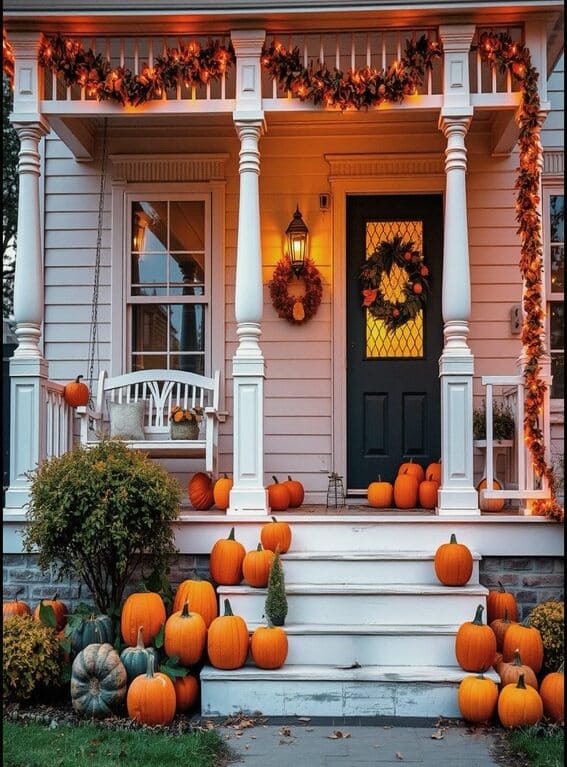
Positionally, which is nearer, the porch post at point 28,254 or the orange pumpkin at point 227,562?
the orange pumpkin at point 227,562

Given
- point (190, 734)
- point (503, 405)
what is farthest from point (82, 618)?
point (503, 405)

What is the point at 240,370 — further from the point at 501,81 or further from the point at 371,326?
the point at 501,81

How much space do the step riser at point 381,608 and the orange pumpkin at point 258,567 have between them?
72 millimetres

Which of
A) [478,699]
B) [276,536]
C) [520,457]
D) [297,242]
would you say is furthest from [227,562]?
[297,242]

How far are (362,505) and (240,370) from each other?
1770 millimetres

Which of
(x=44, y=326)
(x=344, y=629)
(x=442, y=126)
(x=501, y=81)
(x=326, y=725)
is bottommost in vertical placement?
(x=326, y=725)

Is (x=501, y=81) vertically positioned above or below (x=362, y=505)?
above

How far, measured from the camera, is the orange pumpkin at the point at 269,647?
438cm

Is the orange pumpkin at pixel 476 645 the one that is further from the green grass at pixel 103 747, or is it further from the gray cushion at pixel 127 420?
the gray cushion at pixel 127 420

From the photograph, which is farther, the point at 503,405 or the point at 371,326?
the point at 371,326

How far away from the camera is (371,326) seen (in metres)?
6.87

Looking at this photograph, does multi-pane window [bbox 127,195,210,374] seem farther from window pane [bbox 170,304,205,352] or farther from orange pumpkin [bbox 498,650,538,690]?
orange pumpkin [bbox 498,650,538,690]

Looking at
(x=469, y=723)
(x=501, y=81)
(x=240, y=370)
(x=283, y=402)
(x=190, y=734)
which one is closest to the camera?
(x=190, y=734)

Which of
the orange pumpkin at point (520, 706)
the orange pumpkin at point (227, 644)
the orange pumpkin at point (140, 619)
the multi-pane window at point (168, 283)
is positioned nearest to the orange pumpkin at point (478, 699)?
the orange pumpkin at point (520, 706)
